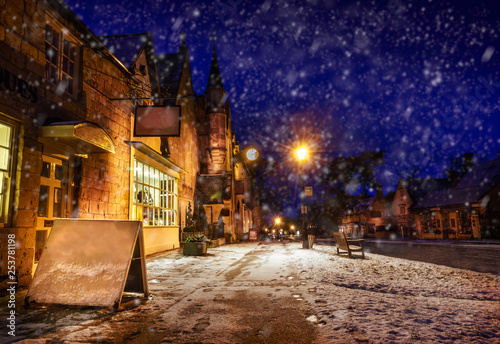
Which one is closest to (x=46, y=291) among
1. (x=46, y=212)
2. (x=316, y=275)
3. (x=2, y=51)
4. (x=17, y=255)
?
(x=17, y=255)

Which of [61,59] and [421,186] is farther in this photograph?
[421,186]

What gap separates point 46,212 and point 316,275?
6427mm

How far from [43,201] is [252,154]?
3322 centimetres

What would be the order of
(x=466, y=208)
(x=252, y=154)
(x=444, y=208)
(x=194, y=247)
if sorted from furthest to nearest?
(x=252, y=154) < (x=444, y=208) < (x=466, y=208) < (x=194, y=247)

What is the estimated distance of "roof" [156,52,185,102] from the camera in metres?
17.2

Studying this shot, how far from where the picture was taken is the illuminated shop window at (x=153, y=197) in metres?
11.9

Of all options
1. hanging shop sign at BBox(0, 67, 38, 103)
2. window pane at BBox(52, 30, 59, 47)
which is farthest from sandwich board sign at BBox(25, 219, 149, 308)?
window pane at BBox(52, 30, 59, 47)

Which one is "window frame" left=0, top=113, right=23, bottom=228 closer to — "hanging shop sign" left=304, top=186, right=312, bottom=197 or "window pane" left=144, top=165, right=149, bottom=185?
"window pane" left=144, top=165, right=149, bottom=185

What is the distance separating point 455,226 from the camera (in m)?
33.9

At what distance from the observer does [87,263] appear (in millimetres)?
4664

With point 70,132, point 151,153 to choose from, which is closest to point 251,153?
point 151,153

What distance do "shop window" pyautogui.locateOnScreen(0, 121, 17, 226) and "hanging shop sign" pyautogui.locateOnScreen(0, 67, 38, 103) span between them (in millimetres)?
641

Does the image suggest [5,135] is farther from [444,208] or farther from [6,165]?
[444,208]

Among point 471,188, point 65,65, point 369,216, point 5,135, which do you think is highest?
point 65,65
